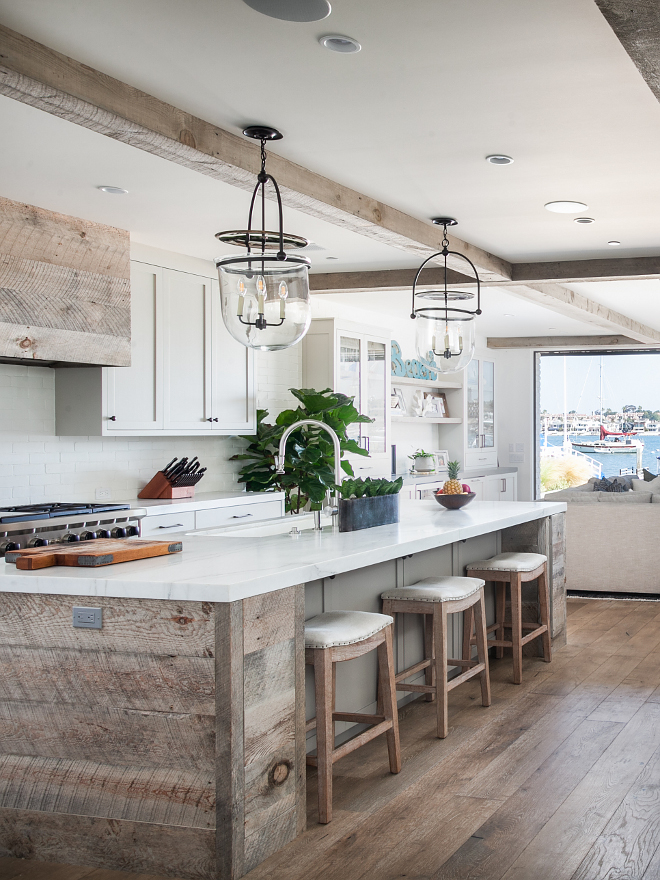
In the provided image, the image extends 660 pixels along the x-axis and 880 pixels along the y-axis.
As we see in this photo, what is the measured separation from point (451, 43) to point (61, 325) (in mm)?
2765

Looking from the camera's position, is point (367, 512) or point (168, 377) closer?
point (367, 512)

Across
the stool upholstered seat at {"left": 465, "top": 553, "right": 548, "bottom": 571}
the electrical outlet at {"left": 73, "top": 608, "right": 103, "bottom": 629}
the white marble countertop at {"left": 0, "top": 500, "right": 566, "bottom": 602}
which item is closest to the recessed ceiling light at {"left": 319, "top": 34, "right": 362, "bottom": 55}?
the white marble countertop at {"left": 0, "top": 500, "right": 566, "bottom": 602}

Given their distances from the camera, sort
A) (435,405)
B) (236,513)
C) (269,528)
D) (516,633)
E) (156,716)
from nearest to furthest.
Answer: (156,716) < (269,528) < (516,633) < (236,513) < (435,405)

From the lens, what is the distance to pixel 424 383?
370 inches

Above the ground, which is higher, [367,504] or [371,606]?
[367,504]

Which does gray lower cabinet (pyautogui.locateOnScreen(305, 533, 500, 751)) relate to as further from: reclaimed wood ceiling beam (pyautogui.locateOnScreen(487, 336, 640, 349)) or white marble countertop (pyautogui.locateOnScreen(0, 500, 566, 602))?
reclaimed wood ceiling beam (pyautogui.locateOnScreen(487, 336, 640, 349))

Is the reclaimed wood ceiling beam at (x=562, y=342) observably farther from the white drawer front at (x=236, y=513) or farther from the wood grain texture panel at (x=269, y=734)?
the wood grain texture panel at (x=269, y=734)

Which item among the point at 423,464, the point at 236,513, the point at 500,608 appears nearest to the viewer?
the point at 500,608

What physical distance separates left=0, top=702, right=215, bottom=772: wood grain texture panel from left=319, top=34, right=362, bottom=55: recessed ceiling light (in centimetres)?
197

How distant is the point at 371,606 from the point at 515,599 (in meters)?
1.03

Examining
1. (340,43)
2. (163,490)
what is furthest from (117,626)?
(163,490)

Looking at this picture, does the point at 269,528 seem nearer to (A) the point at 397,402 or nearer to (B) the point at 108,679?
(B) the point at 108,679

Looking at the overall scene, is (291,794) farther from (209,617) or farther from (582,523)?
(582,523)

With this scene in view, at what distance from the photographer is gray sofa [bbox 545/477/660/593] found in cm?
696
